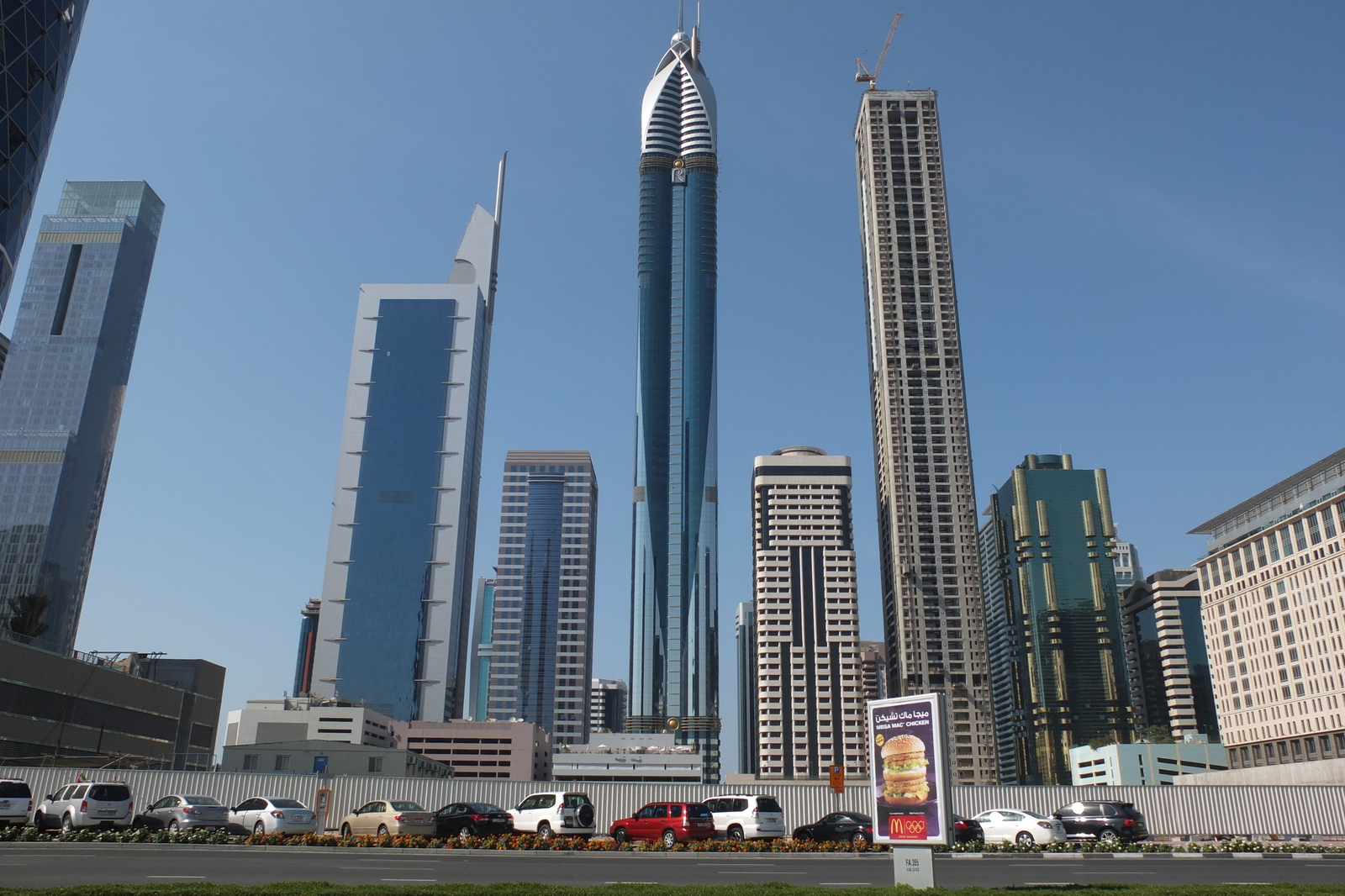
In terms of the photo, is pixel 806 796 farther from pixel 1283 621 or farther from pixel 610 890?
pixel 1283 621

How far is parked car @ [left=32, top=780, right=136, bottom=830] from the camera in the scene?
3503 centimetres

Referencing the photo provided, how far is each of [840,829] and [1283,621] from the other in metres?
150

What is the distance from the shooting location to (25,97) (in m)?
59.6

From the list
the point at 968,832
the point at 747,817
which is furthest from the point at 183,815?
the point at 968,832

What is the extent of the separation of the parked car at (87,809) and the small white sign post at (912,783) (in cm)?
2852

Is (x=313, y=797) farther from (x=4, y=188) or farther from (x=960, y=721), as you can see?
(x=960, y=721)

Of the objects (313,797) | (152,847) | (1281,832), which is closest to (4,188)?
(313,797)

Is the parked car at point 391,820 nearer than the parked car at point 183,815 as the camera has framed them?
No

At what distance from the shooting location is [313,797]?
145 feet

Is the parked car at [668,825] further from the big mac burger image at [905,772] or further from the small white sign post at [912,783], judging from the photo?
the big mac burger image at [905,772]

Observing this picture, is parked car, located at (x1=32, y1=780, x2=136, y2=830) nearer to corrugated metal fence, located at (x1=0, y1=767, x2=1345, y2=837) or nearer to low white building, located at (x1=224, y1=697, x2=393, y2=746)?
corrugated metal fence, located at (x1=0, y1=767, x2=1345, y2=837)

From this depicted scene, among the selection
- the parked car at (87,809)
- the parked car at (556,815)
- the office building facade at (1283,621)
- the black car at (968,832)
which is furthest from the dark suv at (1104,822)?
the office building facade at (1283,621)

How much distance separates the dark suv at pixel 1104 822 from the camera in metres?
39.2

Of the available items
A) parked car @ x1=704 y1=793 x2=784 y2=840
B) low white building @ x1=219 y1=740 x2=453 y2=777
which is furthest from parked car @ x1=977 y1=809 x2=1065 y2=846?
low white building @ x1=219 y1=740 x2=453 y2=777
